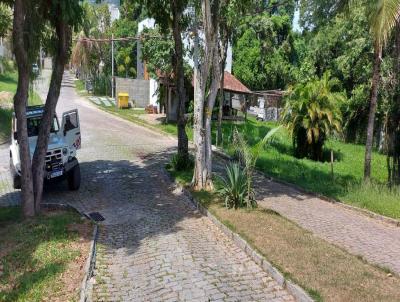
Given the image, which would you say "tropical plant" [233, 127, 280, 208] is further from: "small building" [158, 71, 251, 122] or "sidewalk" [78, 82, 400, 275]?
"small building" [158, 71, 251, 122]

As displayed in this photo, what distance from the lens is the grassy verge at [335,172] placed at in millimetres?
11696

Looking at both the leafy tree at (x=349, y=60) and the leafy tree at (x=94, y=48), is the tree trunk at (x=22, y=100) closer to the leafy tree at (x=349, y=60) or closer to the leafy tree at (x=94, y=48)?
the leafy tree at (x=349, y=60)

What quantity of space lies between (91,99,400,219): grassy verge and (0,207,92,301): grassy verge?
6759 mm

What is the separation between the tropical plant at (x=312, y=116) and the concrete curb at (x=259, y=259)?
34.6 ft

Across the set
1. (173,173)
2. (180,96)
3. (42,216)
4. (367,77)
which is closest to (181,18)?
(180,96)

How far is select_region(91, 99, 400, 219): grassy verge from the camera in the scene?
11696 mm

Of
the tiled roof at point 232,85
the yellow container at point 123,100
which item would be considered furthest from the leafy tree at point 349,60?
the yellow container at point 123,100

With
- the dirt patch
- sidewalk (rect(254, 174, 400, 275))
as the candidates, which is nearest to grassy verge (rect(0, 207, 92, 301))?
the dirt patch

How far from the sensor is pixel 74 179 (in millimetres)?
12711

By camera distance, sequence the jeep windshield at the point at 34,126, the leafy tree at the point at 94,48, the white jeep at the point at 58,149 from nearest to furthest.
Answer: the white jeep at the point at 58,149
the jeep windshield at the point at 34,126
the leafy tree at the point at 94,48

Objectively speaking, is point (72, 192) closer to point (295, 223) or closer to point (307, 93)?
point (295, 223)

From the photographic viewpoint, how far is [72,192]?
12734 mm

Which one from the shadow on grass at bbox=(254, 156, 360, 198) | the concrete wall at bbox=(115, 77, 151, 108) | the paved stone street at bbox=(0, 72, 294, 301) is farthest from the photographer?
the concrete wall at bbox=(115, 77, 151, 108)

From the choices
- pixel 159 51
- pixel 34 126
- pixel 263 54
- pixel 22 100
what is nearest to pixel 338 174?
pixel 34 126
